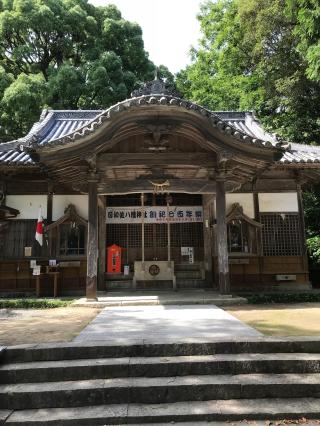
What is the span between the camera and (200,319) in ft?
22.1

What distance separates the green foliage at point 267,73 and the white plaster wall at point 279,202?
Answer: 5.30 meters

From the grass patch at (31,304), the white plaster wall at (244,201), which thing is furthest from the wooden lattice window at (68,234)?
the white plaster wall at (244,201)

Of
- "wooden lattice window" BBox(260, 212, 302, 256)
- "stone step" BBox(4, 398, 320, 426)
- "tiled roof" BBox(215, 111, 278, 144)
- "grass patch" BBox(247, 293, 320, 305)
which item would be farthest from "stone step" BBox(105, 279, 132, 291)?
"stone step" BBox(4, 398, 320, 426)

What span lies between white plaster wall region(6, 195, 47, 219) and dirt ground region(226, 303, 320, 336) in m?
7.43

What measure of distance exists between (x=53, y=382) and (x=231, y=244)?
917 centimetres

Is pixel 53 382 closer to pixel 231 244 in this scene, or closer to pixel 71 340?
pixel 71 340

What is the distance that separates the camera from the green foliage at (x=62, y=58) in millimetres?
20938

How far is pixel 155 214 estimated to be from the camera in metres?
13.2

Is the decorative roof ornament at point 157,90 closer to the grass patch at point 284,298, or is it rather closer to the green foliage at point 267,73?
the grass patch at point 284,298

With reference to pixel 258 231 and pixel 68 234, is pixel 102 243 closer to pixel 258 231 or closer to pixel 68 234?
pixel 68 234

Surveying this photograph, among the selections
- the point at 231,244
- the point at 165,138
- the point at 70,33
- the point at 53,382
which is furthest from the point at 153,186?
the point at 70,33

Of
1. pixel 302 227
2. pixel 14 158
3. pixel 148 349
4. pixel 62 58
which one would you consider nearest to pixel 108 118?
pixel 14 158

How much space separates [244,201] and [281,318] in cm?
633

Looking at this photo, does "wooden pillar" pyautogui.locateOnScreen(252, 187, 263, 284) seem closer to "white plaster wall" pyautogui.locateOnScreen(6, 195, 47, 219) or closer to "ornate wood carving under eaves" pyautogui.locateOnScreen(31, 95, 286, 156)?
"ornate wood carving under eaves" pyautogui.locateOnScreen(31, 95, 286, 156)
